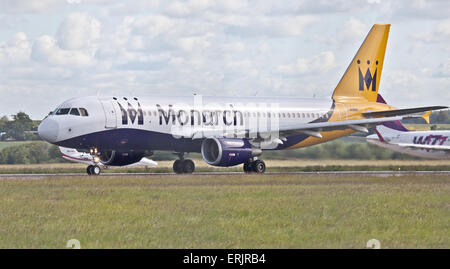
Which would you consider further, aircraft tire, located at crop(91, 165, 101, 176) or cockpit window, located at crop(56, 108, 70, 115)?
aircraft tire, located at crop(91, 165, 101, 176)

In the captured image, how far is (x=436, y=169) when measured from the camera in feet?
161

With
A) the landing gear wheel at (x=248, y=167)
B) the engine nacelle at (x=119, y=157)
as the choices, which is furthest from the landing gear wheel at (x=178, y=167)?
the landing gear wheel at (x=248, y=167)

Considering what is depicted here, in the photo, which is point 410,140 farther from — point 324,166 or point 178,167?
point 178,167

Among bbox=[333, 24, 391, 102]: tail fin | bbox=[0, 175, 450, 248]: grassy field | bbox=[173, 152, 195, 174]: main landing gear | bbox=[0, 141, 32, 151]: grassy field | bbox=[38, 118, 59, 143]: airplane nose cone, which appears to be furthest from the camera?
bbox=[0, 141, 32, 151]: grassy field

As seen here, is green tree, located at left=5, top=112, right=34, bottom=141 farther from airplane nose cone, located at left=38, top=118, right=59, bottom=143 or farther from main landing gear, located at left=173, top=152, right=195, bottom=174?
airplane nose cone, located at left=38, top=118, right=59, bottom=143

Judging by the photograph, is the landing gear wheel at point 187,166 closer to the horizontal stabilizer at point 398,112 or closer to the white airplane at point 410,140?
the horizontal stabilizer at point 398,112

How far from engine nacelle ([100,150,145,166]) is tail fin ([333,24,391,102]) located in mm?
13692

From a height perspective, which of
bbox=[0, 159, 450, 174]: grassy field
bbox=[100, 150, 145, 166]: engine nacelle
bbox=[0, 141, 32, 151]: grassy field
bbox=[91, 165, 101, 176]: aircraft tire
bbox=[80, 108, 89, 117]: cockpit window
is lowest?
bbox=[0, 159, 450, 174]: grassy field

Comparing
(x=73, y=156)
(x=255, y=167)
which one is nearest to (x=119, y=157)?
(x=255, y=167)

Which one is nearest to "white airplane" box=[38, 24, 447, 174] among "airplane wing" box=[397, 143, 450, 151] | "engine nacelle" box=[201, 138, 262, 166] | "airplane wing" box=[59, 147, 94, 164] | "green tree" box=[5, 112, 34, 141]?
"engine nacelle" box=[201, 138, 262, 166]

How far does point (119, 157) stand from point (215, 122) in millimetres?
5424

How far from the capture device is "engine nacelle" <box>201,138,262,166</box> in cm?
3772

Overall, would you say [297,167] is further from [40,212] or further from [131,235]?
[131,235]

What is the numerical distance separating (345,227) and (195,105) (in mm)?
23966
